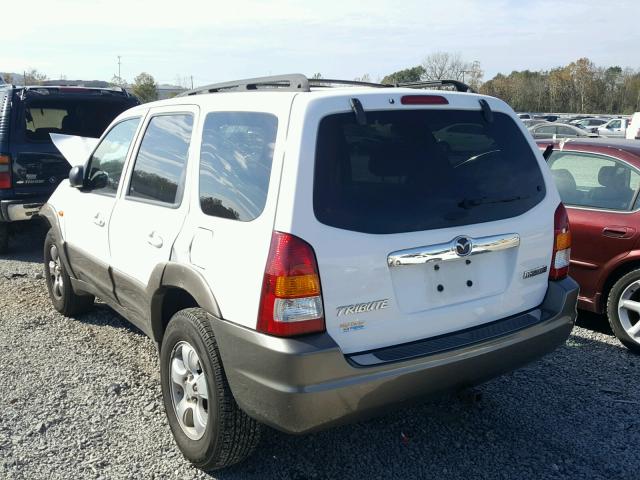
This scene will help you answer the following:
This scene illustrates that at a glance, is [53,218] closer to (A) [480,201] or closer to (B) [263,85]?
(B) [263,85]

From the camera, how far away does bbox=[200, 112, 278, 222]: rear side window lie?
2732 mm

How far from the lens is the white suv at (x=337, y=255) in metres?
2.55

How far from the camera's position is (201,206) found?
10.1ft

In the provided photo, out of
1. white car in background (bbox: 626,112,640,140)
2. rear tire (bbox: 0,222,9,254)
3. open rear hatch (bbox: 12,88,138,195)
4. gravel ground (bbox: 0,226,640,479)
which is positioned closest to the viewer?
gravel ground (bbox: 0,226,640,479)

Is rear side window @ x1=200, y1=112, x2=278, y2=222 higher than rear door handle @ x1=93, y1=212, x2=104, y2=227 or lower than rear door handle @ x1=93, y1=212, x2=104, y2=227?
higher

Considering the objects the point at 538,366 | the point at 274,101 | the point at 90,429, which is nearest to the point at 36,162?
the point at 90,429

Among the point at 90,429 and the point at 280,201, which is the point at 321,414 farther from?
the point at 90,429

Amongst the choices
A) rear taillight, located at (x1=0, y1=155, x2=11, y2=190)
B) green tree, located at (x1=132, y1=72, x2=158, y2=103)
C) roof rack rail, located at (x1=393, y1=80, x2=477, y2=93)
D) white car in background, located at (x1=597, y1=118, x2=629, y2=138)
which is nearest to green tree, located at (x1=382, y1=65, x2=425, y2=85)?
roof rack rail, located at (x1=393, y1=80, x2=477, y2=93)

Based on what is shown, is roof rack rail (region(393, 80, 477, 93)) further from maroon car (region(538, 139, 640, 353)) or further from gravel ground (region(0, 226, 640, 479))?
maroon car (region(538, 139, 640, 353))

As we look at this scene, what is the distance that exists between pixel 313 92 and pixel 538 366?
109 inches

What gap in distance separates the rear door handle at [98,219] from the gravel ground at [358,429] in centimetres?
103

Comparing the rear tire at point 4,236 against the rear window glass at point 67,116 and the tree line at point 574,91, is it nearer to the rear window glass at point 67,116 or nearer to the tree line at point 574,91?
the rear window glass at point 67,116

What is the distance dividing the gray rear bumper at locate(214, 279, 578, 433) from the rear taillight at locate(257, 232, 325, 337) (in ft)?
0.20

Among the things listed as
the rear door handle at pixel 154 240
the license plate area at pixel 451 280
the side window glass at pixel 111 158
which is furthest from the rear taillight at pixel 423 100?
the side window glass at pixel 111 158
